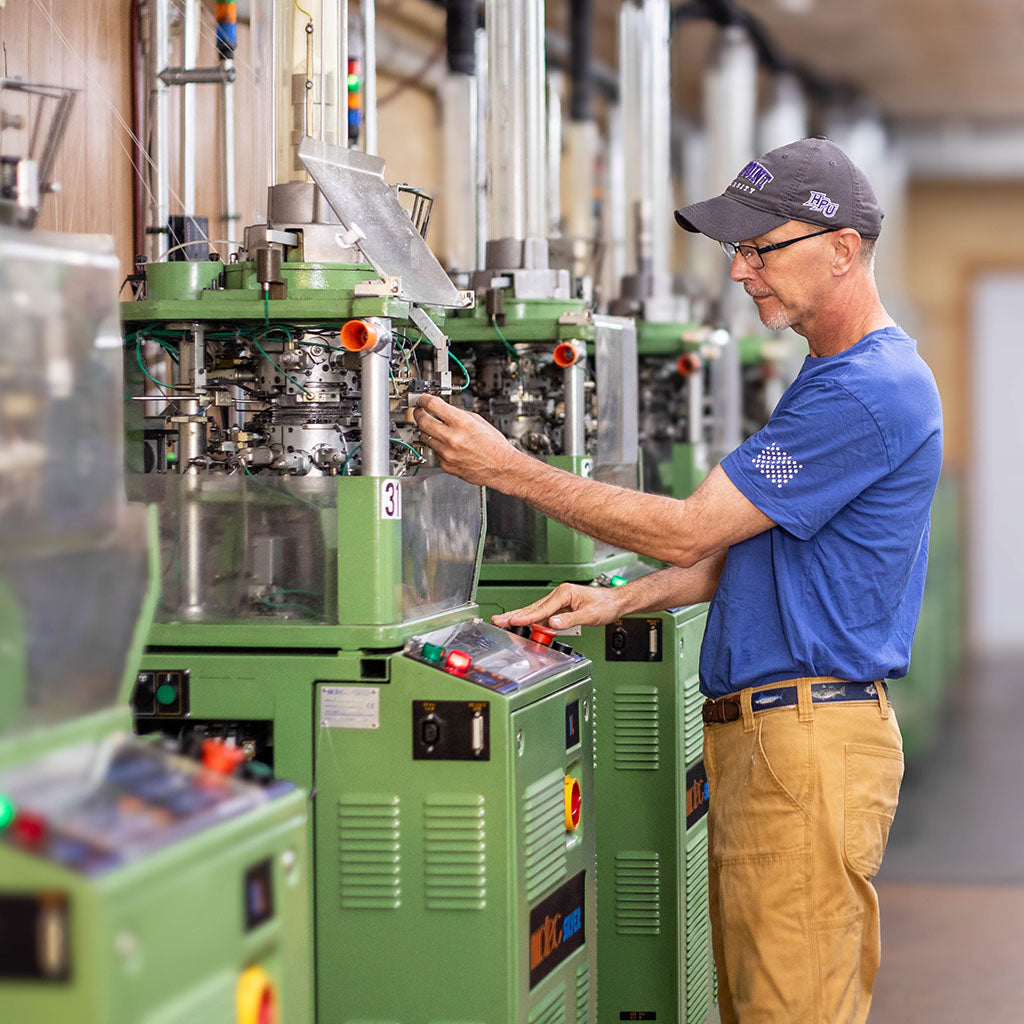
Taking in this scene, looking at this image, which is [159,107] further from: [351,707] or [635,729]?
[635,729]

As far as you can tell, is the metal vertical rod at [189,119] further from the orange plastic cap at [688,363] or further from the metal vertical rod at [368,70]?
the orange plastic cap at [688,363]

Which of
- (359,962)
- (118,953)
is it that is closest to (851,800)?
(359,962)

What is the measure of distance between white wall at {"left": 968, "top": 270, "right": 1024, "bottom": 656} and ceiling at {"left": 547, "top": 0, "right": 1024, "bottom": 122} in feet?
7.16

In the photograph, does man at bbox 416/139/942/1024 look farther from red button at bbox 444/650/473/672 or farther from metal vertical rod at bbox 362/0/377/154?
metal vertical rod at bbox 362/0/377/154

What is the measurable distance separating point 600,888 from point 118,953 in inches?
82.9

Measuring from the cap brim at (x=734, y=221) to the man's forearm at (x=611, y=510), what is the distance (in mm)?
420

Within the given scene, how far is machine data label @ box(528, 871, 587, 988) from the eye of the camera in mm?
2428

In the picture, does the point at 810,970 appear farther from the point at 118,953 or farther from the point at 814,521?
the point at 118,953

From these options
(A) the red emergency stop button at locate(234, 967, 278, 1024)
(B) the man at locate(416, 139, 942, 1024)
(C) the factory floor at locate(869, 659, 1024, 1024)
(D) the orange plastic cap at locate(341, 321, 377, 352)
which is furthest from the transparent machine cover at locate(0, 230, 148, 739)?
(C) the factory floor at locate(869, 659, 1024, 1024)

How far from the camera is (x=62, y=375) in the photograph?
156cm

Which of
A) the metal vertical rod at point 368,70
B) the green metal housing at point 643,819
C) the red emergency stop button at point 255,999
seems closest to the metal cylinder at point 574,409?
the green metal housing at point 643,819

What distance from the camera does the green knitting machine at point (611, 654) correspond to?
3.22 metres

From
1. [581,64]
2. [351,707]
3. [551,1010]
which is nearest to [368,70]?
[351,707]

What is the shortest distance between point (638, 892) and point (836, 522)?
4.20 feet
